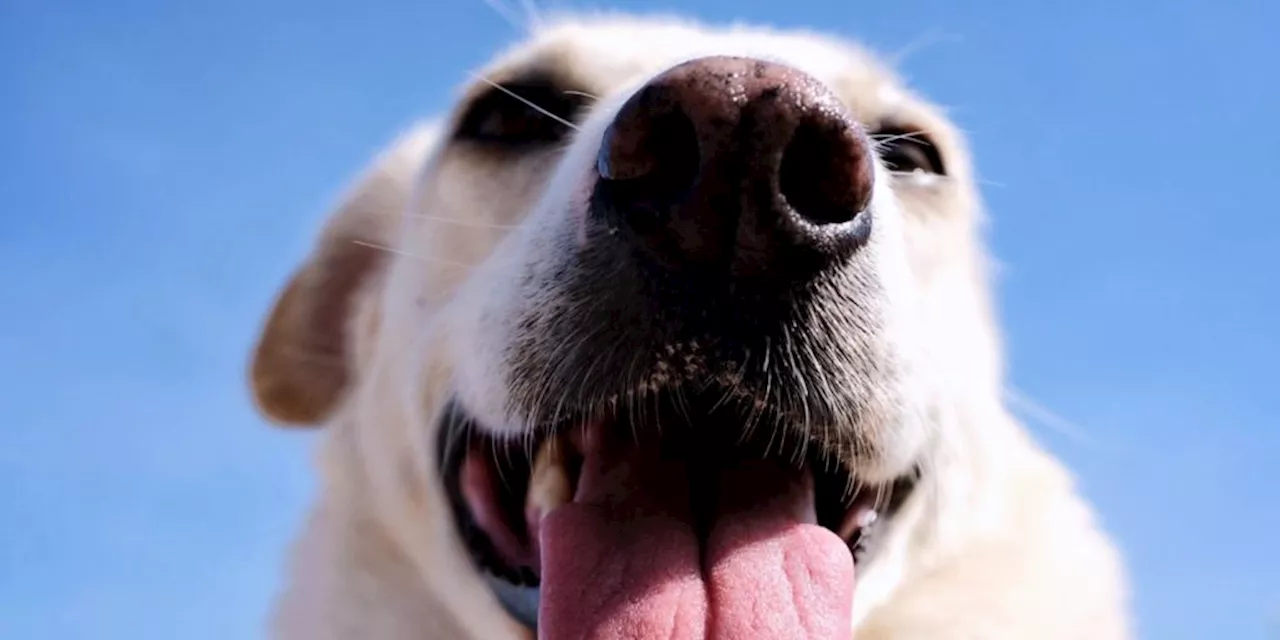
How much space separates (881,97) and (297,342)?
2017 mm

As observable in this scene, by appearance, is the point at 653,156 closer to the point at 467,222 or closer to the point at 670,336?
the point at 670,336

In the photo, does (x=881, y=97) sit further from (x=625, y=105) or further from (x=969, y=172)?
(x=625, y=105)

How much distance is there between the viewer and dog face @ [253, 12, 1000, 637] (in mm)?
1979

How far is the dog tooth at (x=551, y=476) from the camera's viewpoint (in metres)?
2.47

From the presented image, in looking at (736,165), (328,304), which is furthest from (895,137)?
(328,304)

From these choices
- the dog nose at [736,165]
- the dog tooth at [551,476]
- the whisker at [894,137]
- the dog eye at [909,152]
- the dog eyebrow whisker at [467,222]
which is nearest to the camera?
the dog nose at [736,165]

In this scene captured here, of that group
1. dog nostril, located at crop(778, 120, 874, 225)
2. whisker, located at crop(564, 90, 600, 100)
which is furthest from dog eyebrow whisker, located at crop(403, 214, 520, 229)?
dog nostril, located at crop(778, 120, 874, 225)

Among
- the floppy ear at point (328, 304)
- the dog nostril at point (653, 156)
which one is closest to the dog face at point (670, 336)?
the dog nostril at point (653, 156)

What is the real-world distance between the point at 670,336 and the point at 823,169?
0.38 metres

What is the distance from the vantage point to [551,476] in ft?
8.15

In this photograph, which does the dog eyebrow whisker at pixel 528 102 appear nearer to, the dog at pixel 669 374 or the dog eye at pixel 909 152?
the dog at pixel 669 374

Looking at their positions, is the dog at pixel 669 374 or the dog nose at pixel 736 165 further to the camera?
the dog at pixel 669 374

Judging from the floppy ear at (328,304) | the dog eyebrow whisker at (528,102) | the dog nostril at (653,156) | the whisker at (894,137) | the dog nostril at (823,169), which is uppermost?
the whisker at (894,137)

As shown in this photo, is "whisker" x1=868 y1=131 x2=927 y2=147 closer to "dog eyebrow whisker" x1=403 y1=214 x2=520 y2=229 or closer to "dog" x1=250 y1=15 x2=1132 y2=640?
"dog" x1=250 y1=15 x2=1132 y2=640
